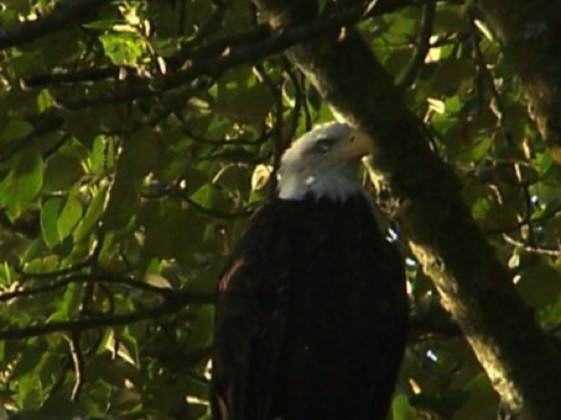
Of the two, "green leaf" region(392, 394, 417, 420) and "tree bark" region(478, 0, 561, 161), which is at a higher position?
"tree bark" region(478, 0, 561, 161)

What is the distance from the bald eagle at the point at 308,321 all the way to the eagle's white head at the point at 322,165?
12cm

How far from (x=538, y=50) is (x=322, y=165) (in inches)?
64.3

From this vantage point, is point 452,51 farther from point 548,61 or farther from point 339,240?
point 548,61

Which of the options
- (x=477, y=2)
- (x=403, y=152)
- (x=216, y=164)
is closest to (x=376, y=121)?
(x=403, y=152)

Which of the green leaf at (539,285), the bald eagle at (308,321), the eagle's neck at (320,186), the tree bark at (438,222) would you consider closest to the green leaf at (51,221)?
the bald eagle at (308,321)

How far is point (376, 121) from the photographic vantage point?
423 centimetres

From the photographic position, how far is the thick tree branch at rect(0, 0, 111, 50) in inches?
135

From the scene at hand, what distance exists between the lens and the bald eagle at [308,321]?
4617mm

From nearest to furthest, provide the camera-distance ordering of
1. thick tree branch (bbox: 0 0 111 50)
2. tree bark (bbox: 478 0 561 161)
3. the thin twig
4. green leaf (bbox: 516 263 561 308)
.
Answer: thick tree branch (bbox: 0 0 111 50), tree bark (bbox: 478 0 561 161), green leaf (bbox: 516 263 561 308), the thin twig

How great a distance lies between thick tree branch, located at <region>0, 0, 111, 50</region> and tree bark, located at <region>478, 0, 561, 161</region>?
0.95 metres

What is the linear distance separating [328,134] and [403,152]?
1.03m

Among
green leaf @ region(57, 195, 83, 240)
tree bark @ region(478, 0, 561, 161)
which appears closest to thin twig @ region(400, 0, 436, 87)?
tree bark @ region(478, 0, 561, 161)

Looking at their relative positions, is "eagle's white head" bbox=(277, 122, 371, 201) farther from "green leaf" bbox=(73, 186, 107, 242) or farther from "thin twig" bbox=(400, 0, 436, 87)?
"green leaf" bbox=(73, 186, 107, 242)

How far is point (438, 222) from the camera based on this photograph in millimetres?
4105
